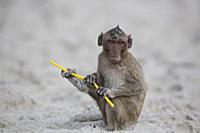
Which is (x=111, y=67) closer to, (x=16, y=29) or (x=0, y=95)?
(x=0, y=95)

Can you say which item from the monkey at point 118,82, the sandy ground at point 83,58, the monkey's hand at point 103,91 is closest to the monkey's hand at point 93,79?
the monkey at point 118,82

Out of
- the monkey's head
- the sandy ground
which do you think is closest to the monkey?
the monkey's head

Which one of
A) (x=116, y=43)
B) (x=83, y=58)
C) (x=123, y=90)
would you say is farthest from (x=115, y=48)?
(x=83, y=58)

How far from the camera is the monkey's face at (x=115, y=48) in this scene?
7.96 meters

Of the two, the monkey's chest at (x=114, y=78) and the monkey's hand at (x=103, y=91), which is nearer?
A: the monkey's hand at (x=103, y=91)

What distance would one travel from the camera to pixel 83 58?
17188 mm

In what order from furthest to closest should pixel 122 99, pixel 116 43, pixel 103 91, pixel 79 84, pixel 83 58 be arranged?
pixel 83 58
pixel 79 84
pixel 122 99
pixel 116 43
pixel 103 91

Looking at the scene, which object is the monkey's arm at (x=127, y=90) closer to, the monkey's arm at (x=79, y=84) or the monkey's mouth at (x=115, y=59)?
the monkey's mouth at (x=115, y=59)

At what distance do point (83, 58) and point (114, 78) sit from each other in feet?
29.9

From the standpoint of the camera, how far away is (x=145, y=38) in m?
19.5

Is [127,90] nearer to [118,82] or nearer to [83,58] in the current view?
[118,82]

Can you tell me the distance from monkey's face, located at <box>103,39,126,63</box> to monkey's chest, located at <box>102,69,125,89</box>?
0.64ft

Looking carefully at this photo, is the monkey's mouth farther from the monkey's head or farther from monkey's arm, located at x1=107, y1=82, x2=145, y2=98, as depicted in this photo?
monkey's arm, located at x1=107, y1=82, x2=145, y2=98

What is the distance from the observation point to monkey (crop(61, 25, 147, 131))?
26.2 ft
